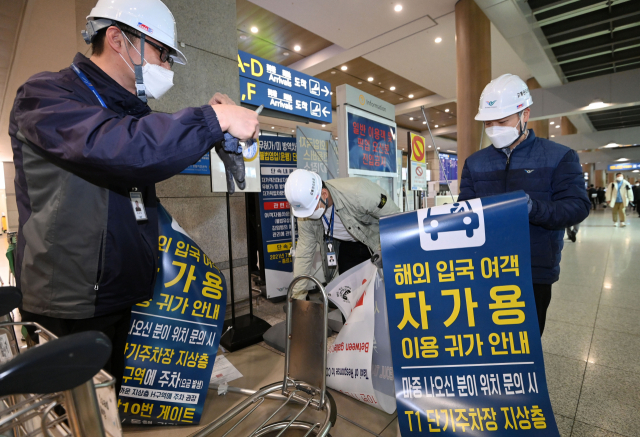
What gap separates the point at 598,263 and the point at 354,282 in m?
5.67

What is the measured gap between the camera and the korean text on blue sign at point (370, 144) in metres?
3.76

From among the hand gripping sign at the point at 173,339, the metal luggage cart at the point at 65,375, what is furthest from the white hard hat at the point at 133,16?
the metal luggage cart at the point at 65,375

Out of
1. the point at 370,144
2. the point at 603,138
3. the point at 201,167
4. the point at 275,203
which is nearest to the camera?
the point at 201,167

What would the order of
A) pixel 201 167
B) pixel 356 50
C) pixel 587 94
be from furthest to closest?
pixel 587 94
pixel 356 50
pixel 201 167

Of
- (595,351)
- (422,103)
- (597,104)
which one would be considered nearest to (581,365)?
(595,351)

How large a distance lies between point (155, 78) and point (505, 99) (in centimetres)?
160

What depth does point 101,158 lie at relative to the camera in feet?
2.54

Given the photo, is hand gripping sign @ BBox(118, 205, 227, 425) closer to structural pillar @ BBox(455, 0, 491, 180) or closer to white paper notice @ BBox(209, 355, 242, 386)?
white paper notice @ BBox(209, 355, 242, 386)

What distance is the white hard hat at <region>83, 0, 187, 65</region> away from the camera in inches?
41.4

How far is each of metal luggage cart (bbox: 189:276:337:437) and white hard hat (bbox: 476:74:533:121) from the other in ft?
4.05

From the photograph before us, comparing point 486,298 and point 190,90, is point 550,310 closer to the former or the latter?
point 486,298

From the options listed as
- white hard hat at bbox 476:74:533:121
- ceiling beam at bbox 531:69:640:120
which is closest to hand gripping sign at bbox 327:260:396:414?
white hard hat at bbox 476:74:533:121

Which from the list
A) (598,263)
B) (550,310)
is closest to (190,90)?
(550,310)

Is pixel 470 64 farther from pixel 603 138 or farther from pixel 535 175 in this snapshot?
pixel 603 138
